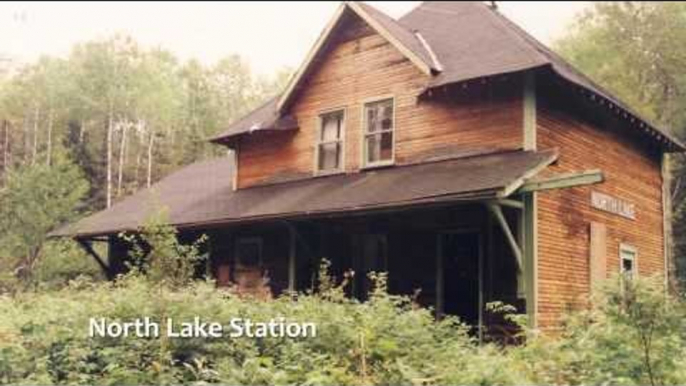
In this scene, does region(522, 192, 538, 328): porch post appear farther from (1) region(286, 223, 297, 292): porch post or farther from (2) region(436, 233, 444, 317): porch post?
(1) region(286, 223, 297, 292): porch post

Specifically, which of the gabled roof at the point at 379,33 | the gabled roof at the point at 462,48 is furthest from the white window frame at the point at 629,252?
the gabled roof at the point at 379,33

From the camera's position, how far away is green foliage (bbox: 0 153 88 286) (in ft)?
64.4

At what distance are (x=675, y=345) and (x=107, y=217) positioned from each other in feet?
51.9

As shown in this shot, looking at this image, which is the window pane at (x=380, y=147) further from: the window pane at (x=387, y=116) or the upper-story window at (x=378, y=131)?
the window pane at (x=387, y=116)

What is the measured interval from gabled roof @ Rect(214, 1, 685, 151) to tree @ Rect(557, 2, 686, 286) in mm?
2079

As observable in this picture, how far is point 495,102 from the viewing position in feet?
45.5

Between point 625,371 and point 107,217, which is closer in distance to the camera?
point 625,371

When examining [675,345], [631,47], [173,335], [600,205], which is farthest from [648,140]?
[173,335]

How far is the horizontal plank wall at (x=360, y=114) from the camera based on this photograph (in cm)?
1391

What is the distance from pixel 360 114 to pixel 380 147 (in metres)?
0.87

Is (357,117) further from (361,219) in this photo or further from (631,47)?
(631,47)

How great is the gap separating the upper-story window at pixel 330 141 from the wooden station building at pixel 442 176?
0.11 ft

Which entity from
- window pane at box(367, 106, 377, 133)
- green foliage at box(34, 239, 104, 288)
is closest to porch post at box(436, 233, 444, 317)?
window pane at box(367, 106, 377, 133)

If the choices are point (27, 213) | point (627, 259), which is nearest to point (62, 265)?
point (27, 213)
